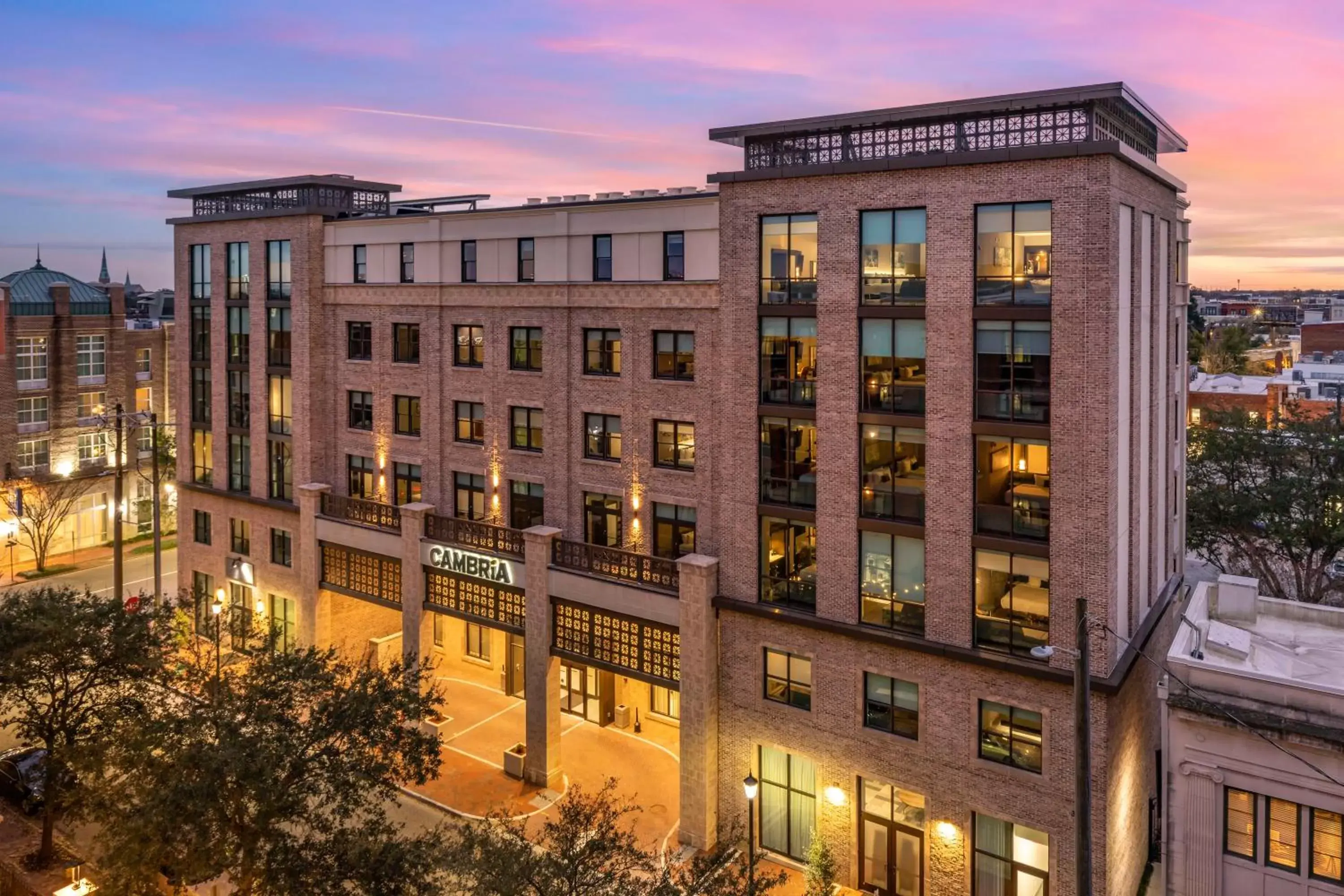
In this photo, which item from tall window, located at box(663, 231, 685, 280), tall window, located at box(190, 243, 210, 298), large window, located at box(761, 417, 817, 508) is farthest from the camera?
tall window, located at box(190, 243, 210, 298)

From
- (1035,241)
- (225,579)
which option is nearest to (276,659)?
(1035,241)

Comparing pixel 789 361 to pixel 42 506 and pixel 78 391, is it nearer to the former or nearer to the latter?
pixel 42 506

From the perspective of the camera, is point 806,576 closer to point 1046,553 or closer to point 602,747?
point 1046,553

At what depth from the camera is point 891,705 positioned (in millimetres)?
26797

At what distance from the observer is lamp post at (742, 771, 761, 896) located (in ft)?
60.5

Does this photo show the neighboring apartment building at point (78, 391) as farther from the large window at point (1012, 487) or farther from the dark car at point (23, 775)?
the large window at point (1012, 487)

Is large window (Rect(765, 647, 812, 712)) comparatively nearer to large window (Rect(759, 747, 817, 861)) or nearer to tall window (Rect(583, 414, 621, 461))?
large window (Rect(759, 747, 817, 861))

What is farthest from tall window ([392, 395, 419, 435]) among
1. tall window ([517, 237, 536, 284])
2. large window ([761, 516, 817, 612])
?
large window ([761, 516, 817, 612])

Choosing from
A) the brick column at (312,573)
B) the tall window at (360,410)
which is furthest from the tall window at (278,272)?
the brick column at (312,573)

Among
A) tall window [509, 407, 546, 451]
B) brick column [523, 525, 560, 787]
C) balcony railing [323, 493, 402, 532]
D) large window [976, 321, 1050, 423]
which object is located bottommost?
brick column [523, 525, 560, 787]

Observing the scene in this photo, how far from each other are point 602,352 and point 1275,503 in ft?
92.4

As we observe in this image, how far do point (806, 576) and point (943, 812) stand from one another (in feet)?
24.4

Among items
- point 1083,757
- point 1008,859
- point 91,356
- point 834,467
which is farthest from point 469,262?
point 91,356

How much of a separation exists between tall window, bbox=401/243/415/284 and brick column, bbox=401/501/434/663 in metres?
9.44
